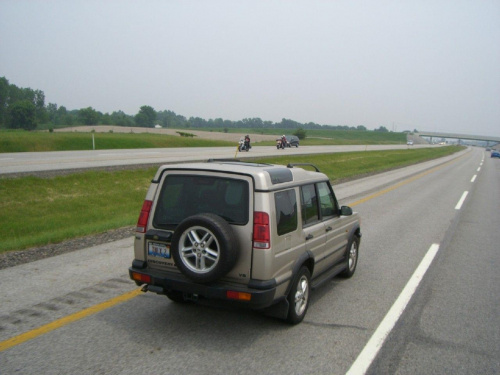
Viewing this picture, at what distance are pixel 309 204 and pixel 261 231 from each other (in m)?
1.32

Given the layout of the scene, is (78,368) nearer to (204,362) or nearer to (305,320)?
(204,362)

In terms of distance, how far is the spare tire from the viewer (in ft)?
14.9

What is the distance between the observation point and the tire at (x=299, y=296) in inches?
202

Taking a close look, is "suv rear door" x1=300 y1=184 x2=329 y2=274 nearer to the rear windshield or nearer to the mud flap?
the mud flap

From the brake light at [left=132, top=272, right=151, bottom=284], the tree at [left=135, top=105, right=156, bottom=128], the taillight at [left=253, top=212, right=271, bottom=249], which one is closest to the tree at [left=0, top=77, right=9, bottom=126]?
the tree at [left=135, top=105, right=156, bottom=128]

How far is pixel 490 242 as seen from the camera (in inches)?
420

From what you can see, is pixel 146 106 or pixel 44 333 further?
pixel 146 106

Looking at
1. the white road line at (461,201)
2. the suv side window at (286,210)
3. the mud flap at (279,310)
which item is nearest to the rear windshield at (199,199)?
the suv side window at (286,210)

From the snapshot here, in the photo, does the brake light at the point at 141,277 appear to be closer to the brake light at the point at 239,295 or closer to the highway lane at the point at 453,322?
the brake light at the point at 239,295

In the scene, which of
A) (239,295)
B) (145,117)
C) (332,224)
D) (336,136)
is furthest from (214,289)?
(336,136)

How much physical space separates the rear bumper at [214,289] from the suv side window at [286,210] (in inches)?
25.4

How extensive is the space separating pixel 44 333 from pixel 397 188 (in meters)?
19.2

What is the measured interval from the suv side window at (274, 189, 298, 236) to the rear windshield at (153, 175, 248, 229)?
384 mm

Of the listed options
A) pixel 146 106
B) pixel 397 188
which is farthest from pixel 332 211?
pixel 146 106
